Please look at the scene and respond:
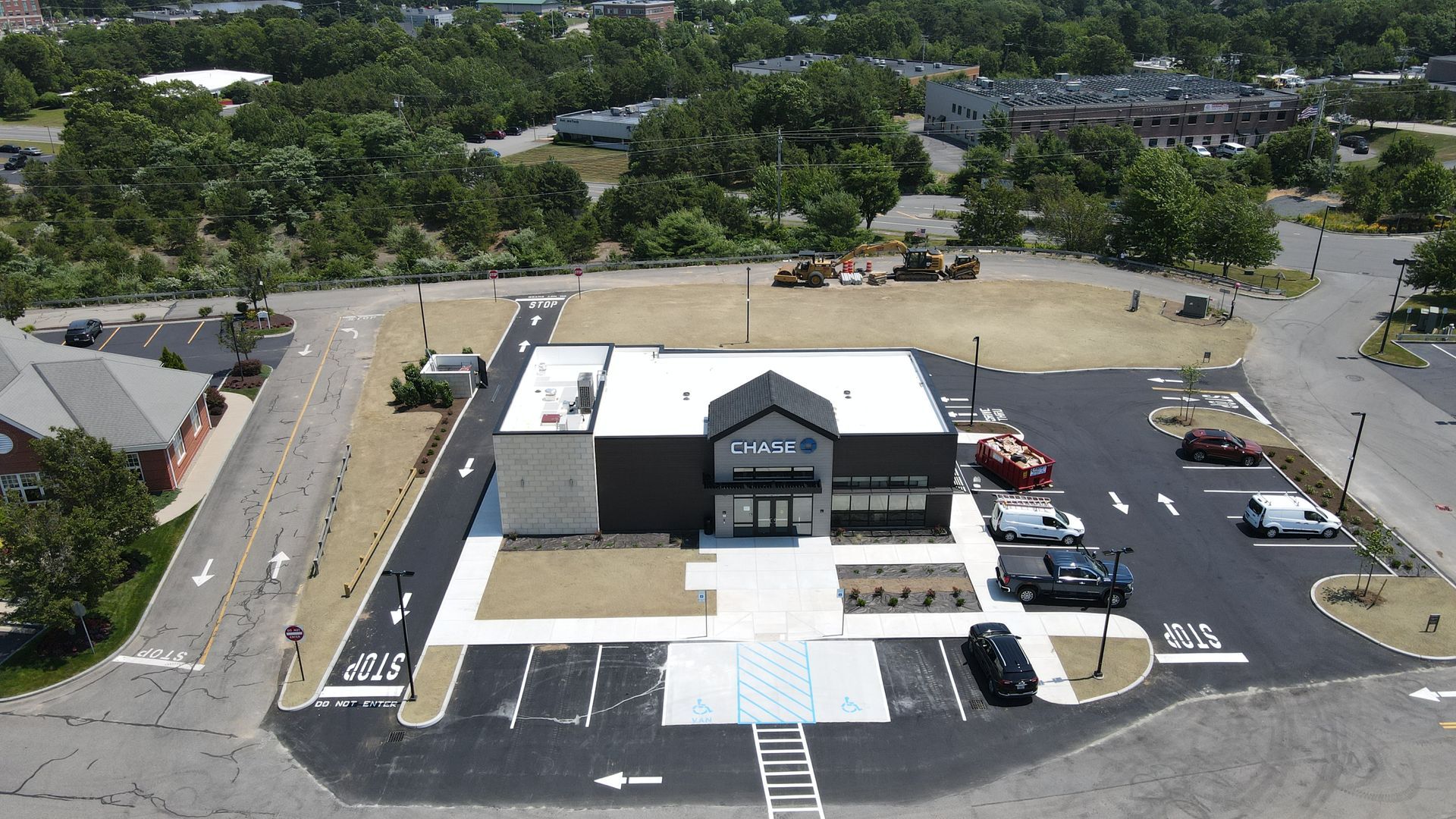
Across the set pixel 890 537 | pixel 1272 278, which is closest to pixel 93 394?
pixel 890 537

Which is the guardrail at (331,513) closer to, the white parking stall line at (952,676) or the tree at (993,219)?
the white parking stall line at (952,676)

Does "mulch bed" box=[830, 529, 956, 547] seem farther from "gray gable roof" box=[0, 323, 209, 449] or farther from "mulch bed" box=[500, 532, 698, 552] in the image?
"gray gable roof" box=[0, 323, 209, 449]

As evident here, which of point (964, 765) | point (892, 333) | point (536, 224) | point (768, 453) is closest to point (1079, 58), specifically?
point (536, 224)

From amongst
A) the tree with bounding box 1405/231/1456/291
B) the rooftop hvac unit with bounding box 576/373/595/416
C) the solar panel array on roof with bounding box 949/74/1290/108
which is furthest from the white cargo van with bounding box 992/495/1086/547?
the solar panel array on roof with bounding box 949/74/1290/108

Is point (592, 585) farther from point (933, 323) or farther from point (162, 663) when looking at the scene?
point (933, 323)

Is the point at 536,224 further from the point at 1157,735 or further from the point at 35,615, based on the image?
the point at 1157,735

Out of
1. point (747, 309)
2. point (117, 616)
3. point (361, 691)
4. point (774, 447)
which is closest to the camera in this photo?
point (361, 691)
